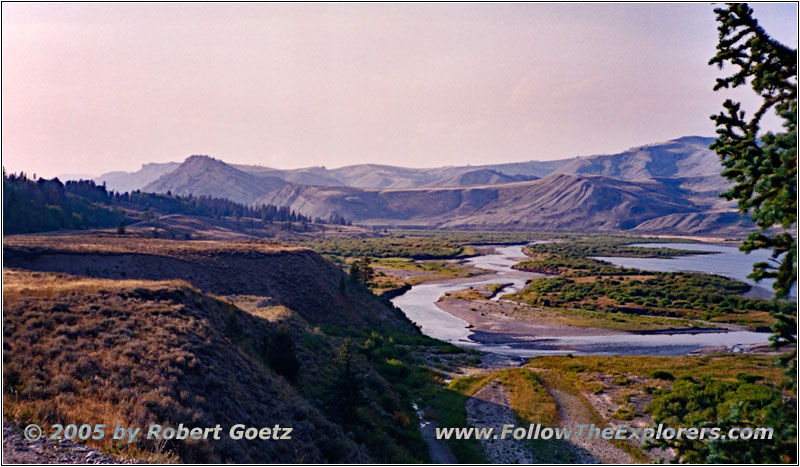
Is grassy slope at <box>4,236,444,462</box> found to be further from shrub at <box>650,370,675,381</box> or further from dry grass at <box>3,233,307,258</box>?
shrub at <box>650,370,675,381</box>

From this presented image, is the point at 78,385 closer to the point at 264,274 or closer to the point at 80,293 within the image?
the point at 80,293

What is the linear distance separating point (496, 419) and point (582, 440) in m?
5.50

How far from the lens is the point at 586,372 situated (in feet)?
136

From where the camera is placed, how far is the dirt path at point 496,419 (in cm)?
2489

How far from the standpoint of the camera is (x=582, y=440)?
27.1m

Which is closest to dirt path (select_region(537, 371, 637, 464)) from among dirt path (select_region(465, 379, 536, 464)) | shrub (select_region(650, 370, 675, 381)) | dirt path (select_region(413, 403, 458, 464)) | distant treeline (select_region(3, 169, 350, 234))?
dirt path (select_region(465, 379, 536, 464))

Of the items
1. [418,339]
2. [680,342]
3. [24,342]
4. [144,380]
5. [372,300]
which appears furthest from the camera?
[372,300]

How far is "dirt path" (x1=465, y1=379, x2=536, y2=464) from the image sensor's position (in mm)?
24891

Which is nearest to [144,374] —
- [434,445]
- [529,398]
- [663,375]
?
[434,445]

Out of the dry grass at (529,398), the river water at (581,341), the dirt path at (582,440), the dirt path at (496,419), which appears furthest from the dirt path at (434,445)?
the river water at (581,341)

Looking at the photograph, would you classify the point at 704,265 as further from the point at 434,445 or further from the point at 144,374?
the point at 144,374

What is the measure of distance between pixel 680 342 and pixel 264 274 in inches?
2059

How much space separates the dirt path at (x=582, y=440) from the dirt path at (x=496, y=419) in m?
2.83

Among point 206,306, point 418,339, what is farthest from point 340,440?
point 418,339
